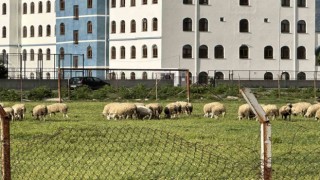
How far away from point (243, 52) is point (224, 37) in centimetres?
273

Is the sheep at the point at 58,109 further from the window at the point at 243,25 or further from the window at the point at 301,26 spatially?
the window at the point at 301,26

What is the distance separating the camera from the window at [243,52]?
334ft

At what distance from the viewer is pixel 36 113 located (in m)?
38.2

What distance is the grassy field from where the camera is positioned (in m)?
17.9

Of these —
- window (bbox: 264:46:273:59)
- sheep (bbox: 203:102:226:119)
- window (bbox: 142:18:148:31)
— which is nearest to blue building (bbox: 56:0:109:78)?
window (bbox: 142:18:148:31)

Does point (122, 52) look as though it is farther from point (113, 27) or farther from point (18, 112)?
point (18, 112)

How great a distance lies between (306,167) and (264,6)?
84655 millimetres

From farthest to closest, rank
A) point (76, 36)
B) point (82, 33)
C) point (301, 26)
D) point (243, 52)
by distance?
point (76, 36) → point (82, 33) → point (301, 26) → point (243, 52)

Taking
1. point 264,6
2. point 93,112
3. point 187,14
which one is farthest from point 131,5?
point 93,112

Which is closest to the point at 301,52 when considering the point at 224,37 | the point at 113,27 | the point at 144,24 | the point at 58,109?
the point at 224,37

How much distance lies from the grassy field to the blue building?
7438 cm

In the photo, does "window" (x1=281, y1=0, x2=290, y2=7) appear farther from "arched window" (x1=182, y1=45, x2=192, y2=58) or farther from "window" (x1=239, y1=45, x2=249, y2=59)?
Answer: "arched window" (x1=182, y1=45, x2=192, y2=58)

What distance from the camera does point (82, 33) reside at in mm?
→ 110500

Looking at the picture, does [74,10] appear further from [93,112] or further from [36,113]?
[36,113]
